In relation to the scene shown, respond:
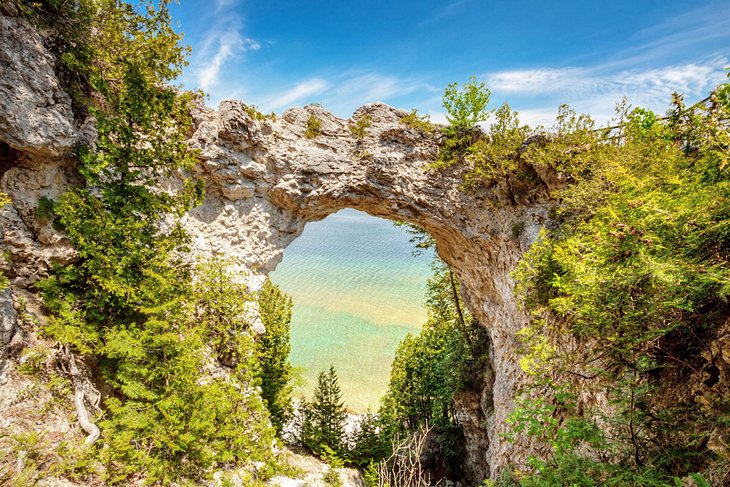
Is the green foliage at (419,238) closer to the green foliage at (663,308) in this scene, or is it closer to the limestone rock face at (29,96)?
the green foliage at (663,308)

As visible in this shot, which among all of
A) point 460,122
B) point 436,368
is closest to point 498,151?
point 460,122

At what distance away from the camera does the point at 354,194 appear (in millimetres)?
9773

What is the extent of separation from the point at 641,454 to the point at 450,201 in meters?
7.53

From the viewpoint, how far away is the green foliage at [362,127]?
31.6ft

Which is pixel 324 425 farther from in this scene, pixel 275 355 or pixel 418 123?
pixel 418 123

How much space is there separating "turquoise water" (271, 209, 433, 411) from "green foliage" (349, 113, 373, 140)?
451 inches

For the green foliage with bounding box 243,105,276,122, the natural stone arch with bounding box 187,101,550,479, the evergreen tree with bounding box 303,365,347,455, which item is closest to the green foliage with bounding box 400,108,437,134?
the natural stone arch with bounding box 187,101,550,479

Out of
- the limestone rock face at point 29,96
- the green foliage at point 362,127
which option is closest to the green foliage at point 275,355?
the green foliage at point 362,127

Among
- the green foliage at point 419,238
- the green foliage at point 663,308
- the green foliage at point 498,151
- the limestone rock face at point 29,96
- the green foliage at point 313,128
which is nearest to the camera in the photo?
the green foliage at point 663,308

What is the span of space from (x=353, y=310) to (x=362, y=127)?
24.9m

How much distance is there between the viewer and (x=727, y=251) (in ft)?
8.57

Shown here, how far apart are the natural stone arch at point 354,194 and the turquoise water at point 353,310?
29.7ft

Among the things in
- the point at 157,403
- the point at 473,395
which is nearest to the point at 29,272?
the point at 157,403

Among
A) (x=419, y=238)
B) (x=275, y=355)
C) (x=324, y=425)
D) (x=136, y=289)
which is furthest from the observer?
(x=419, y=238)
